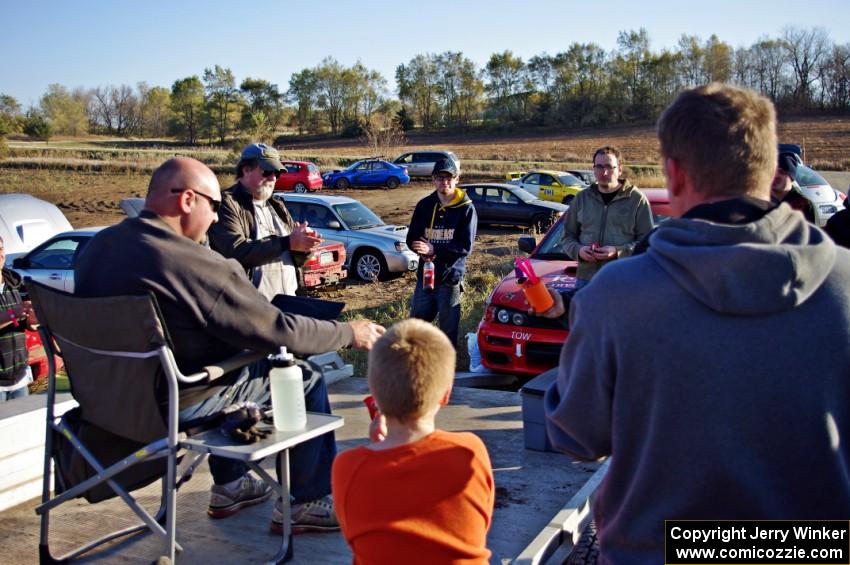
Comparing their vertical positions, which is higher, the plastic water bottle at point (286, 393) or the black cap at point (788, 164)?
the black cap at point (788, 164)

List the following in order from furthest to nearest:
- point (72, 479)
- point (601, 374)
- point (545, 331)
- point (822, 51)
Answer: point (822, 51) < point (545, 331) < point (72, 479) < point (601, 374)

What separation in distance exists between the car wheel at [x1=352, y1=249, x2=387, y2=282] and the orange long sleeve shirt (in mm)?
13571

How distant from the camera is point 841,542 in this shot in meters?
1.78

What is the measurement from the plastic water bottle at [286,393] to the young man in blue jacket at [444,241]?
3783mm

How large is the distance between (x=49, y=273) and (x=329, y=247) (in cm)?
473

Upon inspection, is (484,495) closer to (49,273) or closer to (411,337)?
(411,337)

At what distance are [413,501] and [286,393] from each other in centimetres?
127

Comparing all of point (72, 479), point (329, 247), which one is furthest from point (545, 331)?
point (329, 247)

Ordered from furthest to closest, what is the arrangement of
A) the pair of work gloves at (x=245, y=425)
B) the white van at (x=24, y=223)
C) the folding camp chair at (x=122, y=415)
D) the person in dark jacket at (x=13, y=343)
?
the white van at (x=24, y=223)
the person in dark jacket at (x=13, y=343)
the pair of work gloves at (x=245, y=425)
the folding camp chair at (x=122, y=415)

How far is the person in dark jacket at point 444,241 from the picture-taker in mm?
7066

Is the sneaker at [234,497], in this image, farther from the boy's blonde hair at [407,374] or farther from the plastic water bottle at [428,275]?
the plastic water bottle at [428,275]

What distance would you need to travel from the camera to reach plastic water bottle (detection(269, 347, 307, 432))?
325 cm

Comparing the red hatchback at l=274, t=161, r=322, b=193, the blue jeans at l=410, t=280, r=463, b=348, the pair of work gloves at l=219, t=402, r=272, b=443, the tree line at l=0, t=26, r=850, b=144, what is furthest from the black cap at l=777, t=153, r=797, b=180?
the tree line at l=0, t=26, r=850, b=144

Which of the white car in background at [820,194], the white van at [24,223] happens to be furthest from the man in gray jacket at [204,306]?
the white car in background at [820,194]
